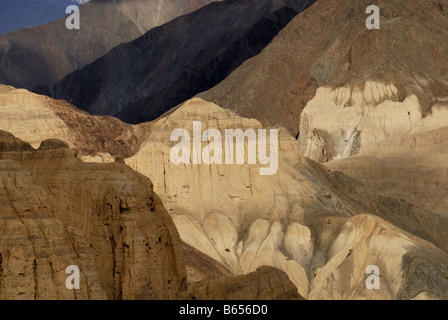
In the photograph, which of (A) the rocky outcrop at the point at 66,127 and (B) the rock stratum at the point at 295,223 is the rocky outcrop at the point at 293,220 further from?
(A) the rocky outcrop at the point at 66,127

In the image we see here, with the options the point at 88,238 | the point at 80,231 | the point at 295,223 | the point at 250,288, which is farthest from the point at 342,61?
the point at 80,231

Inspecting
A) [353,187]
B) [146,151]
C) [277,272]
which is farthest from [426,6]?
[277,272]

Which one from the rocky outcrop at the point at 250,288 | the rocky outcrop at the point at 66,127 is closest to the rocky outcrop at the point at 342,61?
the rocky outcrop at the point at 66,127

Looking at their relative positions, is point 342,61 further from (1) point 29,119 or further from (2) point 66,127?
(1) point 29,119

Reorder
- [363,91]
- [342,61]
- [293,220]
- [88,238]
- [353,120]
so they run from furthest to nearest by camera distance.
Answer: [342,61] → [363,91] → [353,120] → [293,220] → [88,238]

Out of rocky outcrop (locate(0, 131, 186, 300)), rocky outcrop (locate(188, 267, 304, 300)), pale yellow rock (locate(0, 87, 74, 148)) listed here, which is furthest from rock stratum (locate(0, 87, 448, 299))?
rocky outcrop (locate(188, 267, 304, 300))
